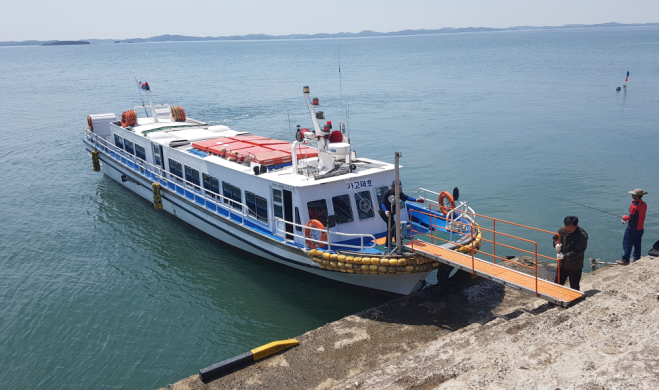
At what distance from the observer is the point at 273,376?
969 centimetres

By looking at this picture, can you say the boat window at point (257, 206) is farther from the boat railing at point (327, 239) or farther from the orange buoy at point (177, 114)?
the orange buoy at point (177, 114)

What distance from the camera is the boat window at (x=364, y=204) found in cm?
1382

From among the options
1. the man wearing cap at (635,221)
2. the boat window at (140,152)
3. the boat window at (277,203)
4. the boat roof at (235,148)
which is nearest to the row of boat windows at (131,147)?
the boat window at (140,152)

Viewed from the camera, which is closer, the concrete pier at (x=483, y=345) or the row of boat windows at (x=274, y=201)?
the concrete pier at (x=483, y=345)

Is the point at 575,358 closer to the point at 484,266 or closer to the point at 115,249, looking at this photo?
the point at 484,266

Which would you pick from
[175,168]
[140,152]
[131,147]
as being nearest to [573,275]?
[175,168]

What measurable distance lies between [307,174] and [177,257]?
21.5 feet

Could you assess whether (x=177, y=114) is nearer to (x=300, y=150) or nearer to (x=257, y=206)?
(x=300, y=150)

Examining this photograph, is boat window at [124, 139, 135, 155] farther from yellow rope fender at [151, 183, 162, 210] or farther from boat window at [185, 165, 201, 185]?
boat window at [185, 165, 201, 185]

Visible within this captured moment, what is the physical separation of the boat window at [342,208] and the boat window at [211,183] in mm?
5004

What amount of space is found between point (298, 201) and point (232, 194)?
3.71m

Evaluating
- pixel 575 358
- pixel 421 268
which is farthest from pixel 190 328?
pixel 575 358

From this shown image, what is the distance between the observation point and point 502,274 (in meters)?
10.5

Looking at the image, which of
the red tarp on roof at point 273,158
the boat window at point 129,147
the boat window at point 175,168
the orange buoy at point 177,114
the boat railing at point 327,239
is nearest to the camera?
the boat railing at point 327,239
